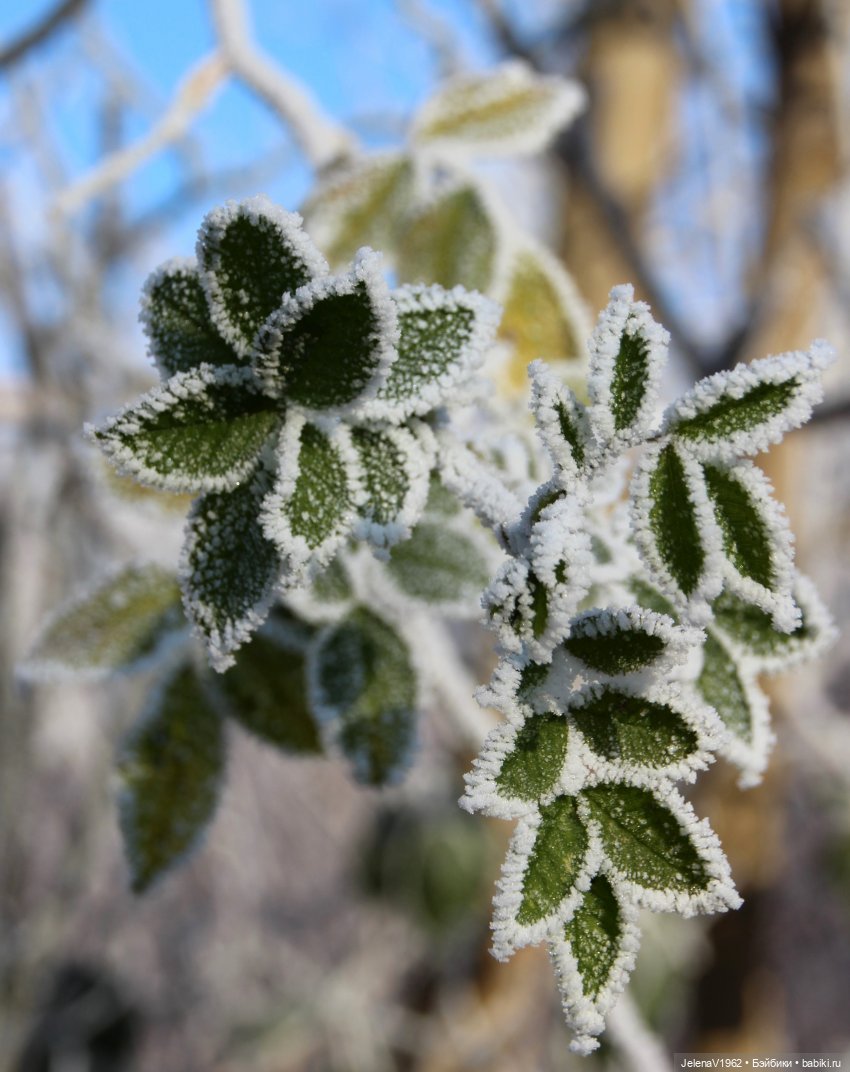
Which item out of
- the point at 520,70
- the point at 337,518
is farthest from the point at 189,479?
the point at 520,70

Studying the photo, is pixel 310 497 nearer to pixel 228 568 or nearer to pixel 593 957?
pixel 228 568

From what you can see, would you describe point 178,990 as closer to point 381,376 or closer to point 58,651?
point 58,651

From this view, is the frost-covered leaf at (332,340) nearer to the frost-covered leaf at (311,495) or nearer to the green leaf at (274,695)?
the frost-covered leaf at (311,495)

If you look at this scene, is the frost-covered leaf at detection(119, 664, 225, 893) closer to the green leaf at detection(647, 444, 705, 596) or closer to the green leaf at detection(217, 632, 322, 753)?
the green leaf at detection(217, 632, 322, 753)

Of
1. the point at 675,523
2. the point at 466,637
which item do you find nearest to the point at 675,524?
the point at 675,523

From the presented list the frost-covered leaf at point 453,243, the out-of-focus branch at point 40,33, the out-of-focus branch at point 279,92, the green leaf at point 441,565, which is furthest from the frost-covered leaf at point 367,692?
the out-of-focus branch at point 40,33
